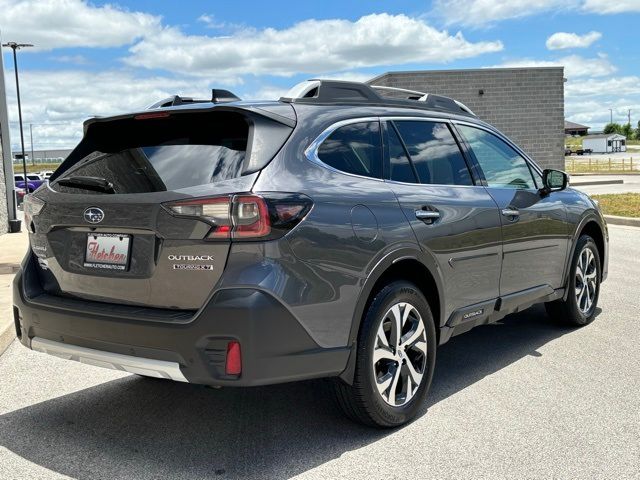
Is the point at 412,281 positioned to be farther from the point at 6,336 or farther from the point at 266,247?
the point at 6,336

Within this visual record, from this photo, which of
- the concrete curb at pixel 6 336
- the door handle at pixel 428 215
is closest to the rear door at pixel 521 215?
the door handle at pixel 428 215

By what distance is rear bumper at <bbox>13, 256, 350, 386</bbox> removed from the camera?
3.16 metres

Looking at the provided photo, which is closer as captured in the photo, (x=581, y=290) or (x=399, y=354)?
(x=399, y=354)

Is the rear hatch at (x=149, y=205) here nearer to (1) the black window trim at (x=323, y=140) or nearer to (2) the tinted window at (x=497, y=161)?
(1) the black window trim at (x=323, y=140)

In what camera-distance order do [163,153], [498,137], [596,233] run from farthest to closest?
[596,233] < [498,137] < [163,153]

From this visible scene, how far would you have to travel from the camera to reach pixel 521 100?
2959cm

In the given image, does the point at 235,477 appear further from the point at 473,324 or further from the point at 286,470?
the point at 473,324

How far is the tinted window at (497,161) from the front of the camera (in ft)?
16.5

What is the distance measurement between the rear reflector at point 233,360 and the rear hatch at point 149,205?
0.26 meters

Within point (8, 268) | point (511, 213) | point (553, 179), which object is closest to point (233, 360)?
point (511, 213)

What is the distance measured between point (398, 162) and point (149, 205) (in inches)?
62.9

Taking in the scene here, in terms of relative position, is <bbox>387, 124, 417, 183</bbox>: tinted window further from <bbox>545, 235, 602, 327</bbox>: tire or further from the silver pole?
the silver pole

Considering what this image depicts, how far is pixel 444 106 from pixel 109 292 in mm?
2844

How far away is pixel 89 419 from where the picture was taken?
13.8 ft
